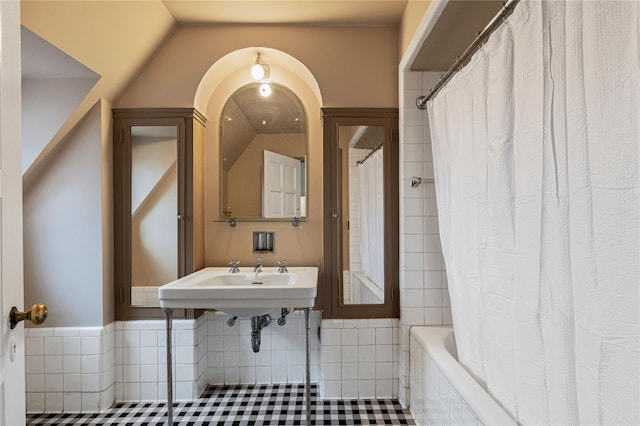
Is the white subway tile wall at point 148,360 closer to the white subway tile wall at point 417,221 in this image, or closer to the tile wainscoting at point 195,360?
the tile wainscoting at point 195,360

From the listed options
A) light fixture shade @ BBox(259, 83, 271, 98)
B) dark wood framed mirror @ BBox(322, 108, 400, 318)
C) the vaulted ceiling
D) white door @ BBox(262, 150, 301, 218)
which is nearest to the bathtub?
dark wood framed mirror @ BBox(322, 108, 400, 318)

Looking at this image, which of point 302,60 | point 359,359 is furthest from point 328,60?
point 359,359

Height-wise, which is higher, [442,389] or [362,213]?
[362,213]

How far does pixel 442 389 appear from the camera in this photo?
1.56 meters

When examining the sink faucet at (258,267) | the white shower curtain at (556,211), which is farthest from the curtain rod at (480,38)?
the sink faucet at (258,267)

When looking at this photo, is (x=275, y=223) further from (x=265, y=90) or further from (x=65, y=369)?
(x=65, y=369)

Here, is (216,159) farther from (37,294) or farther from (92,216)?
(37,294)

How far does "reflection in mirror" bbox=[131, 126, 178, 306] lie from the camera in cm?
222

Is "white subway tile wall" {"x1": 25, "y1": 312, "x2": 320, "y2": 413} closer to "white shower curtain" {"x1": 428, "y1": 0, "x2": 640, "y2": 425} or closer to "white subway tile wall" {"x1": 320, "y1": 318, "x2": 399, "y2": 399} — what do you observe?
"white subway tile wall" {"x1": 320, "y1": 318, "x2": 399, "y2": 399}

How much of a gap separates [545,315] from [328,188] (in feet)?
4.70

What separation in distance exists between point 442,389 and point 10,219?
1.61 m

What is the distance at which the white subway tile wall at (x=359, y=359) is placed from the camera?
2.19 meters

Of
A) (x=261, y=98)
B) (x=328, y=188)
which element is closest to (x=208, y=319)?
(x=328, y=188)

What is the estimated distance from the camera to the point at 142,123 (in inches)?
87.0
